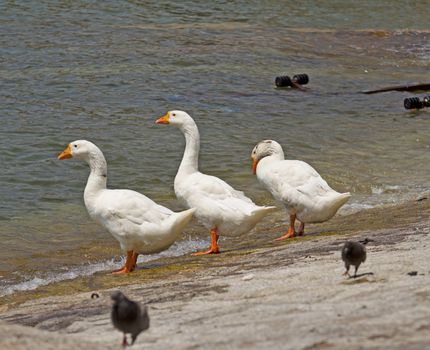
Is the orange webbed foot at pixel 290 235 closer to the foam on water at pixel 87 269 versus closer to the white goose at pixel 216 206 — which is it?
the white goose at pixel 216 206

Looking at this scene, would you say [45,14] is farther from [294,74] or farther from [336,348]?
[336,348]

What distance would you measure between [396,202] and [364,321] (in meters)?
8.46

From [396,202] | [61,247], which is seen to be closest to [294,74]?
[396,202]

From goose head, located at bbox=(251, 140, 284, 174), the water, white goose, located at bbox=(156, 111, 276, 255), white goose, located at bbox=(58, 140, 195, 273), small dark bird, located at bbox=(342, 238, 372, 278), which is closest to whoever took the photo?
small dark bird, located at bbox=(342, 238, 372, 278)

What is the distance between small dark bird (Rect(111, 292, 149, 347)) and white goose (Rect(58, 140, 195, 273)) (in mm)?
4217

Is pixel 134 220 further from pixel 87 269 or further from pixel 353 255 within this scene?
pixel 353 255

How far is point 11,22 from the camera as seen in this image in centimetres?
2717

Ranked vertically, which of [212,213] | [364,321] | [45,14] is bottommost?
[45,14]

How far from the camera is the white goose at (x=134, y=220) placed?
10391 mm

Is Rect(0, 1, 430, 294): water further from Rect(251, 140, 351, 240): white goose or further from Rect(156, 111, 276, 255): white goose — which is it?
Rect(251, 140, 351, 240): white goose

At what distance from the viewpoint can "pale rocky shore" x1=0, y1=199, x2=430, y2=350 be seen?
235 inches

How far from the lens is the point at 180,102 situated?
824 inches

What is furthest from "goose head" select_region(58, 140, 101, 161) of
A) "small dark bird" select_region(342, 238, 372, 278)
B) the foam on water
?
"small dark bird" select_region(342, 238, 372, 278)

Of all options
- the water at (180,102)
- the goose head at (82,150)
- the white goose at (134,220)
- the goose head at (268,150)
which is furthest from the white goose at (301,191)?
the goose head at (82,150)
